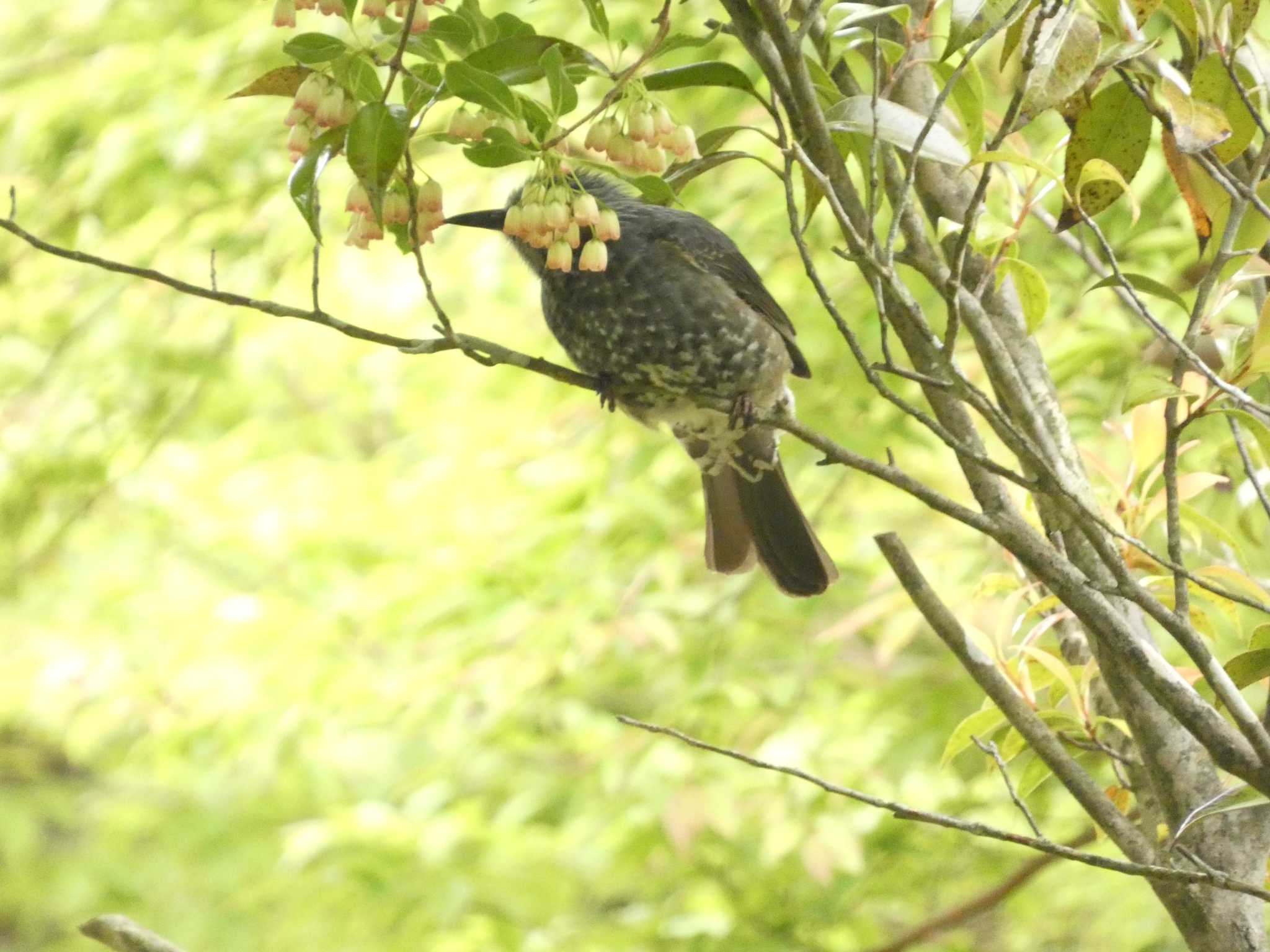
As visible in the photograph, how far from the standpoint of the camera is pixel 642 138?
1219 mm

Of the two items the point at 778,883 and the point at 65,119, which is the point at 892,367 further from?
the point at 65,119

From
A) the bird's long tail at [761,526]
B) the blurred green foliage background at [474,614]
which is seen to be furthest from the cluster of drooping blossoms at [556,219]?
the blurred green foliage background at [474,614]

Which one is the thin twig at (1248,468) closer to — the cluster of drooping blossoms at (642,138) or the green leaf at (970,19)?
the green leaf at (970,19)

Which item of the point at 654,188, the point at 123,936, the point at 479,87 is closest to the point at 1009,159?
the point at 654,188

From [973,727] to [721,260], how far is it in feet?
3.59

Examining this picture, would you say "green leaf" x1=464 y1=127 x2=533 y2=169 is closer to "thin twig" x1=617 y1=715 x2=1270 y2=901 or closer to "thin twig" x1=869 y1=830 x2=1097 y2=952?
"thin twig" x1=617 y1=715 x2=1270 y2=901

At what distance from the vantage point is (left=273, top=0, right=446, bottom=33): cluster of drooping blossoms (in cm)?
113

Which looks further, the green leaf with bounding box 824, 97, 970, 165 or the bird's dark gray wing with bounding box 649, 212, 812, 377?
the bird's dark gray wing with bounding box 649, 212, 812, 377

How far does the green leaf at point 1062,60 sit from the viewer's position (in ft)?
3.46

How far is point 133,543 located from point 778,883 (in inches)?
128

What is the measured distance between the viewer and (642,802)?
2.99 m

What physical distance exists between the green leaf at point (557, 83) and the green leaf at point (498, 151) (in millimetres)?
50

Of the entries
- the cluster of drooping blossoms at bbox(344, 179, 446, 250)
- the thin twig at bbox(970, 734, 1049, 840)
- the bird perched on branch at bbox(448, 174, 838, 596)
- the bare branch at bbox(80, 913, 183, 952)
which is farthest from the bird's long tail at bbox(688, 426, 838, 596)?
the bare branch at bbox(80, 913, 183, 952)

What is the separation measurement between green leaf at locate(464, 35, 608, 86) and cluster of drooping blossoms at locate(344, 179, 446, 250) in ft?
0.50
